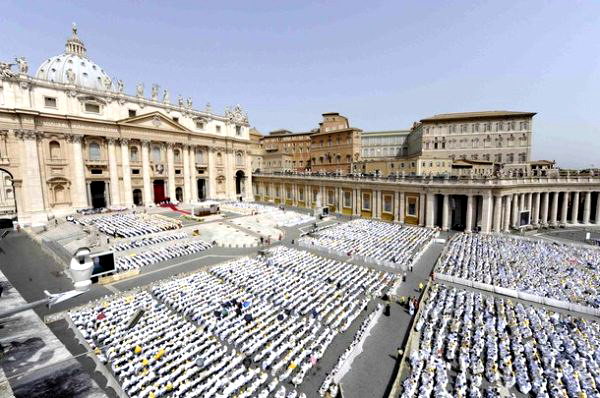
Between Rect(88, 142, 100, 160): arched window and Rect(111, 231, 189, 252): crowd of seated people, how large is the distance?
25.8 meters

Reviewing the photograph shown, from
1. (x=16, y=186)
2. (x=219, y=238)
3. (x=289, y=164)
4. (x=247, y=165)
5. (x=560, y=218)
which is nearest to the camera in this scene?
(x=219, y=238)

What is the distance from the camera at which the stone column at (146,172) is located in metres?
53.2

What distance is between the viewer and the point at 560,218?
147 ft

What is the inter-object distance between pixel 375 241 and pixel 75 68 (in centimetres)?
7792

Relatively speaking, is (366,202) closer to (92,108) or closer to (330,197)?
(330,197)

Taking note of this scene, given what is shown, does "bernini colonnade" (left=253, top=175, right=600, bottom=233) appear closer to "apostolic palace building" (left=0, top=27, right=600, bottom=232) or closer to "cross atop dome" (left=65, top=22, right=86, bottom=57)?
"apostolic palace building" (left=0, top=27, right=600, bottom=232)

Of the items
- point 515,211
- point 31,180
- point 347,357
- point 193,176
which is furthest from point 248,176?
point 347,357

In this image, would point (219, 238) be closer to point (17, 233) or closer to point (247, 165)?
point (17, 233)

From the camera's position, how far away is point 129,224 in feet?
123

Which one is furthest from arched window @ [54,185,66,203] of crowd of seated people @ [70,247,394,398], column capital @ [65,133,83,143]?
crowd of seated people @ [70,247,394,398]

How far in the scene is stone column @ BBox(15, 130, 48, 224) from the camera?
40381 mm

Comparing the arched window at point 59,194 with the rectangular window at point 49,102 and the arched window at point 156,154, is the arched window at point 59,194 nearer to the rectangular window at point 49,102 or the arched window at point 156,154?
the rectangular window at point 49,102

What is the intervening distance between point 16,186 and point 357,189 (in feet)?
170

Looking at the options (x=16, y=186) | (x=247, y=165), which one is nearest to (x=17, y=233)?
(x=16, y=186)
